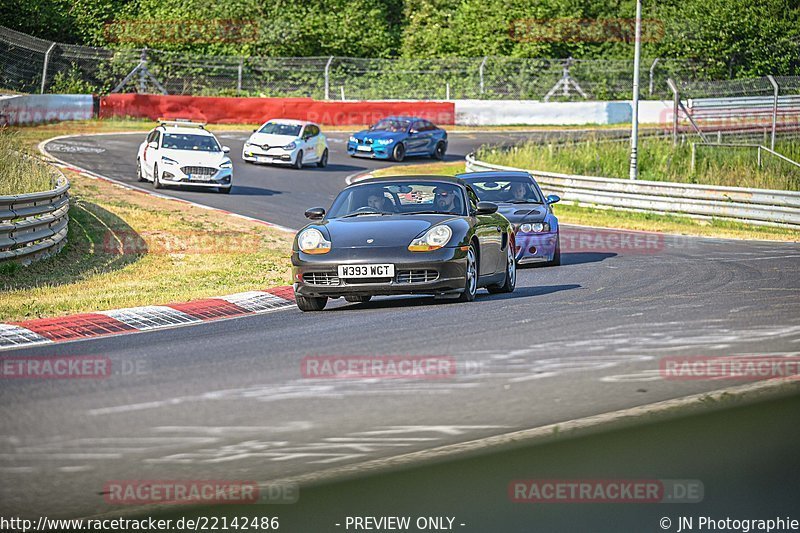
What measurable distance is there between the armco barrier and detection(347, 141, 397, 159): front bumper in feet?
34.4

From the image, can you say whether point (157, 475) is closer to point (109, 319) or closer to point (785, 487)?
point (785, 487)

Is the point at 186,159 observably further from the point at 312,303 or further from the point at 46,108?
the point at 312,303

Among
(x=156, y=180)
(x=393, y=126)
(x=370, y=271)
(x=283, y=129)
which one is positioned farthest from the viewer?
(x=393, y=126)

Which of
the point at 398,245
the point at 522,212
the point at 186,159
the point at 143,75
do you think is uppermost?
the point at 143,75

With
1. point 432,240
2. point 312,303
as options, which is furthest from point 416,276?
point 312,303

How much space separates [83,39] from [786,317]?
51217 mm

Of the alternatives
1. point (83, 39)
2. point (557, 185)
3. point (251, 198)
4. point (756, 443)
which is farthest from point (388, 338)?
point (83, 39)

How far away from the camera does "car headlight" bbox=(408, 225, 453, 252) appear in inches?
464

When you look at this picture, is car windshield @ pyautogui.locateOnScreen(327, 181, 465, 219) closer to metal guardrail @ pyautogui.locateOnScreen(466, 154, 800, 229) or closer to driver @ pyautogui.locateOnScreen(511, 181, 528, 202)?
driver @ pyautogui.locateOnScreen(511, 181, 528, 202)

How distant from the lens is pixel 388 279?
11.7 meters

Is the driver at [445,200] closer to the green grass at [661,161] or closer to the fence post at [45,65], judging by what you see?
the green grass at [661,161]

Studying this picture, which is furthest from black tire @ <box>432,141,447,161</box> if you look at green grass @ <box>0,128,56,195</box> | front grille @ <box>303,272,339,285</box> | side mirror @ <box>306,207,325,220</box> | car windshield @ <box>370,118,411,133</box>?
front grille @ <box>303,272,339,285</box>

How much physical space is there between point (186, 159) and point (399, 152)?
468 inches

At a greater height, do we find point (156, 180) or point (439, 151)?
point (156, 180)
